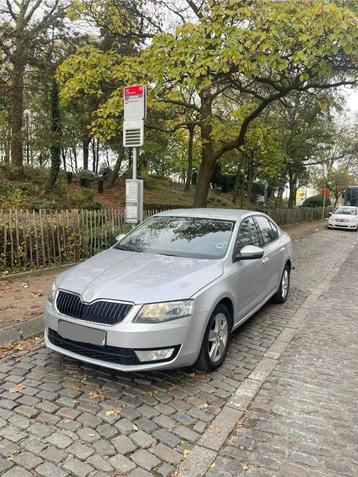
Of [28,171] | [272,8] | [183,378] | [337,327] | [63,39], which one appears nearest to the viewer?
[183,378]

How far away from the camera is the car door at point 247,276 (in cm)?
428

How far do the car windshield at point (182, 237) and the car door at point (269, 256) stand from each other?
89 centimetres

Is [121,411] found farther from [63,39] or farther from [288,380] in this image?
[63,39]

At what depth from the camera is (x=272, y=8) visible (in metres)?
7.45

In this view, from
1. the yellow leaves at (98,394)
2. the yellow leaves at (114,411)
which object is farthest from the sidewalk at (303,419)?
the yellow leaves at (98,394)

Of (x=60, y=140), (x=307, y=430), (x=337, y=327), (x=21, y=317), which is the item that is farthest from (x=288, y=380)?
(x=60, y=140)

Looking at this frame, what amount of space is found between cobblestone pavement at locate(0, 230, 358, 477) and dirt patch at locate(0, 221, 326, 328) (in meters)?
1.08

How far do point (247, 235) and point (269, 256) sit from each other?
0.67m

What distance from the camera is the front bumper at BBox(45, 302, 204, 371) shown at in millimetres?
3178

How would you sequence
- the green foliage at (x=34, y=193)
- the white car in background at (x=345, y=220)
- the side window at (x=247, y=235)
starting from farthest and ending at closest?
the white car in background at (x=345, y=220)
the green foliage at (x=34, y=193)
the side window at (x=247, y=235)

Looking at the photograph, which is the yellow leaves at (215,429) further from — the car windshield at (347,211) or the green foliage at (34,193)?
the car windshield at (347,211)

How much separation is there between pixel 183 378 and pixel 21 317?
101 inches

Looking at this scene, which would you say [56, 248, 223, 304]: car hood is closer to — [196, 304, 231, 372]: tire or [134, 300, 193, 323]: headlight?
[134, 300, 193, 323]: headlight

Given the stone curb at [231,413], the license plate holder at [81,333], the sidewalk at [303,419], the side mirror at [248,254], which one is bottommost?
the sidewalk at [303,419]
